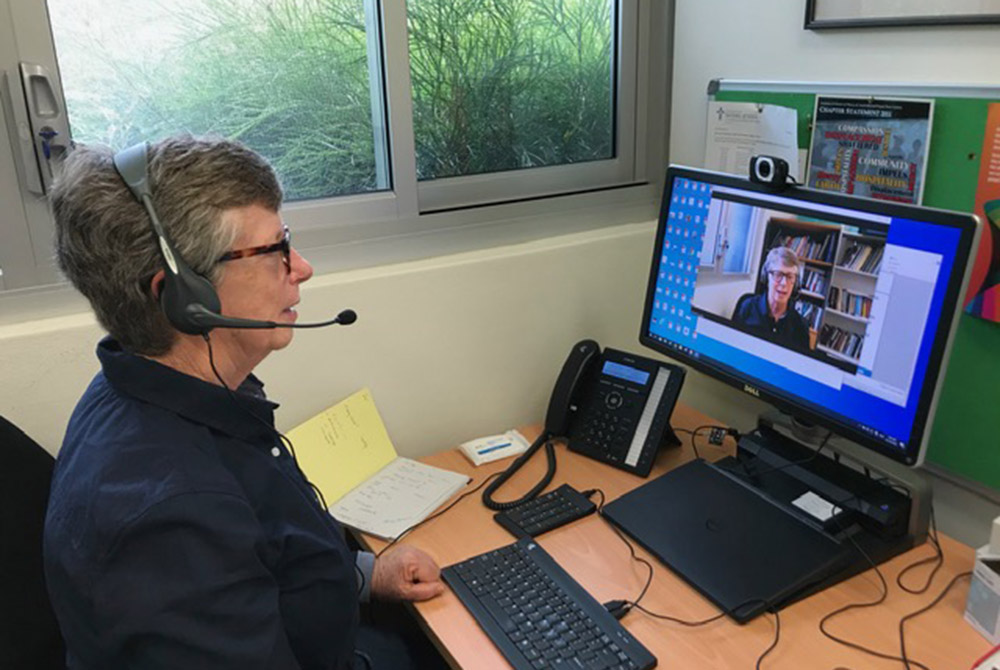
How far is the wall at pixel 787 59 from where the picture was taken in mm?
1295

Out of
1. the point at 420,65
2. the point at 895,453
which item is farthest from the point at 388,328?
the point at 895,453

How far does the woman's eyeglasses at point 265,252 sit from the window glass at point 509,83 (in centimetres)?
75

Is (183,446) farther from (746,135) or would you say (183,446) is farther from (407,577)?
(746,135)

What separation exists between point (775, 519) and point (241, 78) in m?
1.25

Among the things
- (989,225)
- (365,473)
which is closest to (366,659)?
(365,473)

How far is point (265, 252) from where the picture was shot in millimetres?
1011

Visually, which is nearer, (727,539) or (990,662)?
(990,662)

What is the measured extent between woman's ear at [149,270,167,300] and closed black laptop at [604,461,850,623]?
0.84 metres

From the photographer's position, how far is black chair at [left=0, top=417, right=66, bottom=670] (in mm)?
1090

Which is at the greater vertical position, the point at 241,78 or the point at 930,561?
the point at 241,78

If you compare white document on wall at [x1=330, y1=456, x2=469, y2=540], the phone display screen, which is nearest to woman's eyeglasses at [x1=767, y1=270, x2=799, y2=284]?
the phone display screen

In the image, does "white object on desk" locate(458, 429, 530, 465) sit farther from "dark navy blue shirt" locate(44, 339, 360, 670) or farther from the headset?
the headset

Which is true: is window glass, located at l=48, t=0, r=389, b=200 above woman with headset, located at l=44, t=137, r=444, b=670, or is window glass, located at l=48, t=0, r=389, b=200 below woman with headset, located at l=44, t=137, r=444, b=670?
above

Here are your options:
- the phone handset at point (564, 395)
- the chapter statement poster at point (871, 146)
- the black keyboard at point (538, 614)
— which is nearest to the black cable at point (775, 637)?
the black keyboard at point (538, 614)
